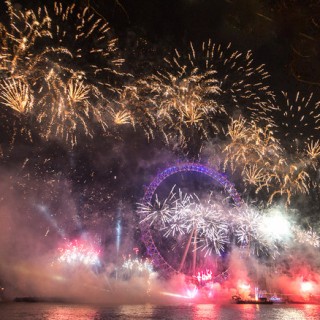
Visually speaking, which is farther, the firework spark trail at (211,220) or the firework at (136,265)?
the firework at (136,265)

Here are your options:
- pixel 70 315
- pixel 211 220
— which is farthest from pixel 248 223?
pixel 70 315

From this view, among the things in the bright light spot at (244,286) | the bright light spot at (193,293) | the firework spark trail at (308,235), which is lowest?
the bright light spot at (193,293)

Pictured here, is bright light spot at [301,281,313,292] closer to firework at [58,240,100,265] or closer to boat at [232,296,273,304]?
boat at [232,296,273,304]

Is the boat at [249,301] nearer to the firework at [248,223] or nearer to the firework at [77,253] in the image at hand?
the firework at [248,223]

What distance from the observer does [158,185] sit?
27453mm

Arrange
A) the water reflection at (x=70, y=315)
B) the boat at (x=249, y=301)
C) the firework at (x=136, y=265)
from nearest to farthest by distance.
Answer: the water reflection at (x=70, y=315)
the boat at (x=249, y=301)
the firework at (x=136, y=265)

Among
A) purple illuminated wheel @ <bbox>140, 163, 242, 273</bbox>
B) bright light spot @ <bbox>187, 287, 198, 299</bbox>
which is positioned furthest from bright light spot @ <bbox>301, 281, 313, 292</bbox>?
purple illuminated wheel @ <bbox>140, 163, 242, 273</bbox>

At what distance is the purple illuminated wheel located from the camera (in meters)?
27.1

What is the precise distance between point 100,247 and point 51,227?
39.5 ft

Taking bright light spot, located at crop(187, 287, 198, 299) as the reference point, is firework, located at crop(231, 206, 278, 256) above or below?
above

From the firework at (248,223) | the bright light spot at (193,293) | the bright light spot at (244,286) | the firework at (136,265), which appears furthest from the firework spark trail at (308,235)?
the firework at (136,265)

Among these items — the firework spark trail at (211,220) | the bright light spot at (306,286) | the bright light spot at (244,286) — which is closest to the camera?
the firework spark trail at (211,220)

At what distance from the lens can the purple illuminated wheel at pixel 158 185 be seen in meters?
27.1

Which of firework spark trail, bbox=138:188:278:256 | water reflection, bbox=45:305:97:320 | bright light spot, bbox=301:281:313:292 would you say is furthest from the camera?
bright light spot, bbox=301:281:313:292
